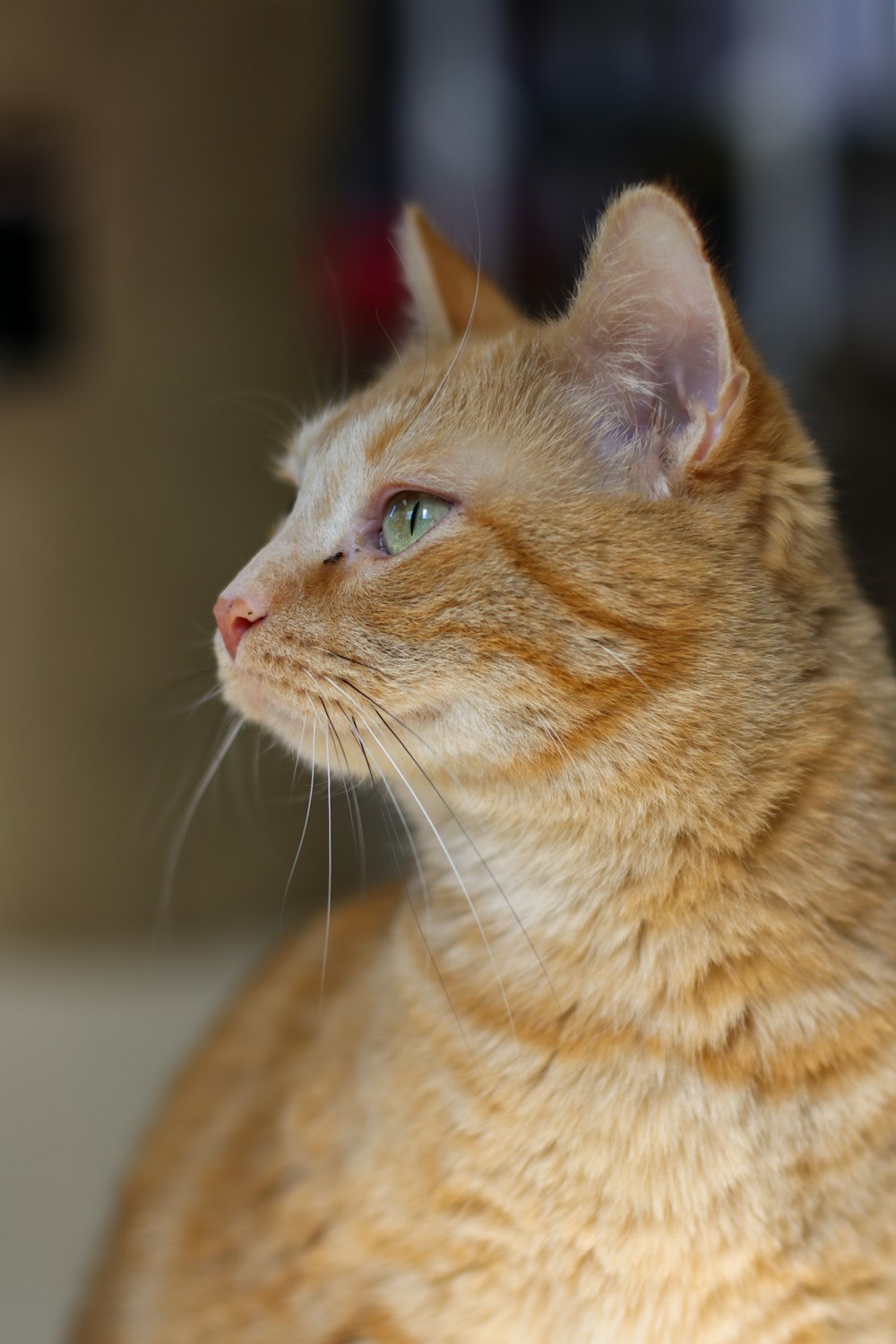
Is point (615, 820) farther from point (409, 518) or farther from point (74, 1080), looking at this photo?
point (74, 1080)

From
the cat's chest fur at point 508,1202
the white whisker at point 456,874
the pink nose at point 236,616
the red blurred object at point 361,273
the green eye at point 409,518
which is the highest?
the red blurred object at point 361,273

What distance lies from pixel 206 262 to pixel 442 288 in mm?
1691

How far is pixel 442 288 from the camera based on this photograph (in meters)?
1.12

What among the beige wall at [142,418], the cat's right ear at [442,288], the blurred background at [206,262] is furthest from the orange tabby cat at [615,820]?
the beige wall at [142,418]

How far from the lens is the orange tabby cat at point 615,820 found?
814mm

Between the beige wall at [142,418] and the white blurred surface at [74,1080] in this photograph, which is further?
the beige wall at [142,418]

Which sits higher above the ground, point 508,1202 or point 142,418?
point 142,418

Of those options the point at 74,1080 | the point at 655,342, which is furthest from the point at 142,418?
the point at 655,342

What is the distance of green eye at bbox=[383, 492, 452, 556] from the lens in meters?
0.89

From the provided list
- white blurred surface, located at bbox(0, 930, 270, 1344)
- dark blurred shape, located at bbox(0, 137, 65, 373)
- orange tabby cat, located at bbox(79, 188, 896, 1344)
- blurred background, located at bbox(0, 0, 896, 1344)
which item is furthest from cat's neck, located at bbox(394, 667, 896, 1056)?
dark blurred shape, located at bbox(0, 137, 65, 373)

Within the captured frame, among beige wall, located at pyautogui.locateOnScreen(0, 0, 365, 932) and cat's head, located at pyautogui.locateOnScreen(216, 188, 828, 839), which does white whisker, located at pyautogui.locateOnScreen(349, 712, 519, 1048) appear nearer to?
cat's head, located at pyautogui.locateOnScreen(216, 188, 828, 839)

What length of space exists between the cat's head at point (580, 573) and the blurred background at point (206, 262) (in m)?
1.39

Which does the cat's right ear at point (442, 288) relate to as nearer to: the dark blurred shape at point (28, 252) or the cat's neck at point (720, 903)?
the cat's neck at point (720, 903)

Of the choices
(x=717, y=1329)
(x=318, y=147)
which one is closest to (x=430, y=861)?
(x=717, y=1329)
